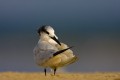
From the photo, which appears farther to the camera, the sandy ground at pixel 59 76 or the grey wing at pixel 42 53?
the grey wing at pixel 42 53

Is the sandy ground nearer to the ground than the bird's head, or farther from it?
nearer to the ground

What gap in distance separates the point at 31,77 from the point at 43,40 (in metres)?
2.17

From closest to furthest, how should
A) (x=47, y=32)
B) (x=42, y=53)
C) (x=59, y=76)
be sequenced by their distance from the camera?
(x=59, y=76) < (x=42, y=53) < (x=47, y=32)

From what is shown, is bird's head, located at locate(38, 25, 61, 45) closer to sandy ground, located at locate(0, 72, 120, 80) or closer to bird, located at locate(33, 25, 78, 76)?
bird, located at locate(33, 25, 78, 76)

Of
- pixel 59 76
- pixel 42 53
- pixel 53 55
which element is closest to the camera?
pixel 59 76

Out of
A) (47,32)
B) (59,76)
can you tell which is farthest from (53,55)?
(47,32)

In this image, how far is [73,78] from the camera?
1595 cm

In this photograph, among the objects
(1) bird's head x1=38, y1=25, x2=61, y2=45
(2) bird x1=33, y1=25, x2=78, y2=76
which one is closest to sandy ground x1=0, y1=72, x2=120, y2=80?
(2) bird x1=33, y1=25, x2=78, y2=76

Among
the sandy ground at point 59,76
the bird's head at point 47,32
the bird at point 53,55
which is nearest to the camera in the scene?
the sandy ground at point 59,76

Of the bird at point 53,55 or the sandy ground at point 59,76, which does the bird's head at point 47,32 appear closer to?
the bird at point 53,55

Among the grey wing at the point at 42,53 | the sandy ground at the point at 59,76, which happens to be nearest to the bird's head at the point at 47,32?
the grey wing at the point at 42,53

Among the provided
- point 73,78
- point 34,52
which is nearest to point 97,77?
point 73,78

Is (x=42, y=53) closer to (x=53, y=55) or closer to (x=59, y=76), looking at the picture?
(x=53, y=55)

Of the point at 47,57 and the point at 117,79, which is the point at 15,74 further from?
the point at 117,79
